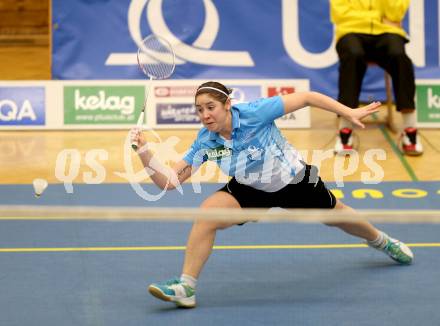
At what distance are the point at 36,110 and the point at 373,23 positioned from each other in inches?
137

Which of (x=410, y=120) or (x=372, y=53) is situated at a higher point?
(x=372, y=53)

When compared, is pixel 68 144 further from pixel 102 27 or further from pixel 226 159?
pixel 226 159

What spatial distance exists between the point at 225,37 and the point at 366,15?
1846mm

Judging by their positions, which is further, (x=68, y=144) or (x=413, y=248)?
(x=68, y=144)

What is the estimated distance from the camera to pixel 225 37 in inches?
411

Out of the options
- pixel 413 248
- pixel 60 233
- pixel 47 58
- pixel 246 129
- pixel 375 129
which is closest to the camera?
pixel 246 129

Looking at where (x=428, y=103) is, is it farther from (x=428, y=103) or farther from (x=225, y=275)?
(x=225, y=275)

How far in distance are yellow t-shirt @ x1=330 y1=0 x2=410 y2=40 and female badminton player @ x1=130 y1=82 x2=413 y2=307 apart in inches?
149

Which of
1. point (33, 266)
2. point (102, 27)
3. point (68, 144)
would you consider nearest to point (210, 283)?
point (33, 266)

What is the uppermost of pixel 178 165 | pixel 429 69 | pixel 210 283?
pixel 429 69

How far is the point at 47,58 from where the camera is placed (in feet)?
40.9

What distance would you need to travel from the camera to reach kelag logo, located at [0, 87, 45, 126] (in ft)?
32.1

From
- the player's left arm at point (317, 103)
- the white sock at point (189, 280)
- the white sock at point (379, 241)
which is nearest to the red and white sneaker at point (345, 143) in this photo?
the white sock at point (379, 241)

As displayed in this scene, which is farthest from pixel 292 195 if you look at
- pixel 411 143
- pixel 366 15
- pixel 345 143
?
pixel 366 15
